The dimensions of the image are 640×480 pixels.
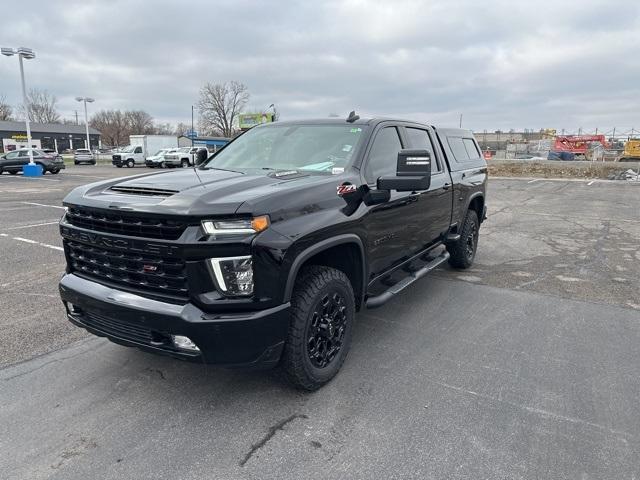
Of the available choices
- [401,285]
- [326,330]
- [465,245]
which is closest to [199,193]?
[326,330]

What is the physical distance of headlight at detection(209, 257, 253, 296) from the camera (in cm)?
256

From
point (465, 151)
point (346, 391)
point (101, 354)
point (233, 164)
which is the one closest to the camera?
point (346, 391)

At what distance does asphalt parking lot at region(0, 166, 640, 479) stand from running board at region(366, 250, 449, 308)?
45cm

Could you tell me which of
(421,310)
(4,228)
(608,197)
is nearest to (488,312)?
(421,310)

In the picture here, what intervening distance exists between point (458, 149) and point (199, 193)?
423cm

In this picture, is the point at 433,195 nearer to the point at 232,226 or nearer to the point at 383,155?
the point at 383,155

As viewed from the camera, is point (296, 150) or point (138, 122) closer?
point (296, 150)

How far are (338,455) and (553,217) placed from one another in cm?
1096

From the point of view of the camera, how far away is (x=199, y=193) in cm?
278

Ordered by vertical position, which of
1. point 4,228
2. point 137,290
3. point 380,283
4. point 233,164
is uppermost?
point 233,164

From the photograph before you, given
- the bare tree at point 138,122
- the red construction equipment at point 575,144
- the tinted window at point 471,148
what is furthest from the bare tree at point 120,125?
the tinted window at point 471,148

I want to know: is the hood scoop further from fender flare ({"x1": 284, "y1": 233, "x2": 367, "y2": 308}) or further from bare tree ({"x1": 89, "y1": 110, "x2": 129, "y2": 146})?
bare tree ({"x1": 89, "y1": 110, "x2": 129, "y2": 146})

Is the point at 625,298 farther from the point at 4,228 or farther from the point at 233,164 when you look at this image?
the point at 4,228

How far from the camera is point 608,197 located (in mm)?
16188
